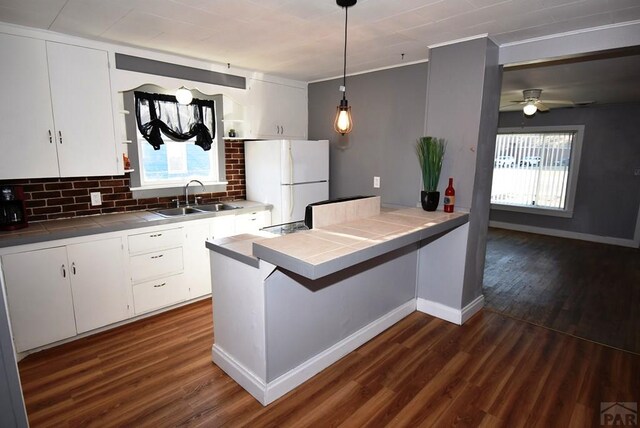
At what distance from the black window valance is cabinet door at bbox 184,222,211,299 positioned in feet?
3.14

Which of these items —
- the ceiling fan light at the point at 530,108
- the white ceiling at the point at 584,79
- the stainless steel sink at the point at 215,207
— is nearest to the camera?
the white ceiling at the point at 584,79

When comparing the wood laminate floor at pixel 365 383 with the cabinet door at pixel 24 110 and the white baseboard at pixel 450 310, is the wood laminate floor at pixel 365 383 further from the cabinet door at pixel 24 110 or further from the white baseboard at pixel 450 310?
the cabinet door at pixel 24 110

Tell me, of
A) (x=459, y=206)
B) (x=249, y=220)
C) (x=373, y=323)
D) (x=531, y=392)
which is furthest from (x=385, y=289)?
(x=249, y=220)

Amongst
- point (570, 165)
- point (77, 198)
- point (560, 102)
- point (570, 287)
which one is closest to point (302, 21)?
point (77, 198)

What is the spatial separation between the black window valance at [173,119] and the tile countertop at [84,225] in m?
0.80

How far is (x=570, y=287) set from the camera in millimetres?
3965

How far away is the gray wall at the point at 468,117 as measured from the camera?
2.78 m

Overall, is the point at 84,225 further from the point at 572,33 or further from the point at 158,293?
the point at 572,33

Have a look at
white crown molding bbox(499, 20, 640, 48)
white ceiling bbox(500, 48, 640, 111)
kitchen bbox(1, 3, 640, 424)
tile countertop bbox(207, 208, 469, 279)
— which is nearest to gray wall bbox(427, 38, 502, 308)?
kitchen bbox(1, 3, 640, 424)

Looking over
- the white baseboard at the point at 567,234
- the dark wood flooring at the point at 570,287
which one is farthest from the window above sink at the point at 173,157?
the white baseboard at the point at 567,234

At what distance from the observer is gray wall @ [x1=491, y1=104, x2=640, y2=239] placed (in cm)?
554

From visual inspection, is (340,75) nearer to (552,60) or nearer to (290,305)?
(552,60)

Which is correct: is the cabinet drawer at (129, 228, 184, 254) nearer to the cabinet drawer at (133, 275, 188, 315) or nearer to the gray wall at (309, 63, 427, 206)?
the cabinet drawer at (133, 275, 188, 315)

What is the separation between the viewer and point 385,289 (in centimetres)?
297
